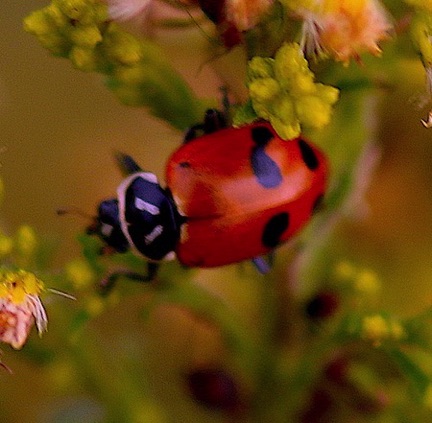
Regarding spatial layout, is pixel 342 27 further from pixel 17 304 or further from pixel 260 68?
pixel 17 304

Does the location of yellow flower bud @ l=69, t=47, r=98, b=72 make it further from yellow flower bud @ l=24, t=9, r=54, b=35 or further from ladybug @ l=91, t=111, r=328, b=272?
ladybug @ l=91, t=111, r=328, b=272

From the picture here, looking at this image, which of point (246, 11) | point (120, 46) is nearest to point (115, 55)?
point (120, 46)

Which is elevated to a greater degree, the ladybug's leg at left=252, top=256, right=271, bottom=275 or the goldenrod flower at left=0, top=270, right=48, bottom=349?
the goldenrod flower at left=0, top=270, right=48, bottom=349

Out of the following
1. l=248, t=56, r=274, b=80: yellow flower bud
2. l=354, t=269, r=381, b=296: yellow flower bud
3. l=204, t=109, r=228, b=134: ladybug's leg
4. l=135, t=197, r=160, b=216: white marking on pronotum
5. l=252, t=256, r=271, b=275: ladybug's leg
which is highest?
l=248, t=56, r=274, b=80: yellow flower bud

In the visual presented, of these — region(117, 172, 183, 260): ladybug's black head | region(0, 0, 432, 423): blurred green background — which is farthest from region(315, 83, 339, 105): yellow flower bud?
region(0, 0, 432, 423): blurred green background

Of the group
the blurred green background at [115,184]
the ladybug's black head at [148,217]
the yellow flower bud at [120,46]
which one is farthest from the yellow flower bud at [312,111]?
the blurred green background at [115,184]

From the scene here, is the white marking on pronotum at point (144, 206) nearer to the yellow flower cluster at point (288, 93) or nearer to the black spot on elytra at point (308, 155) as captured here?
the black spot on elytra at point (308, 155)
